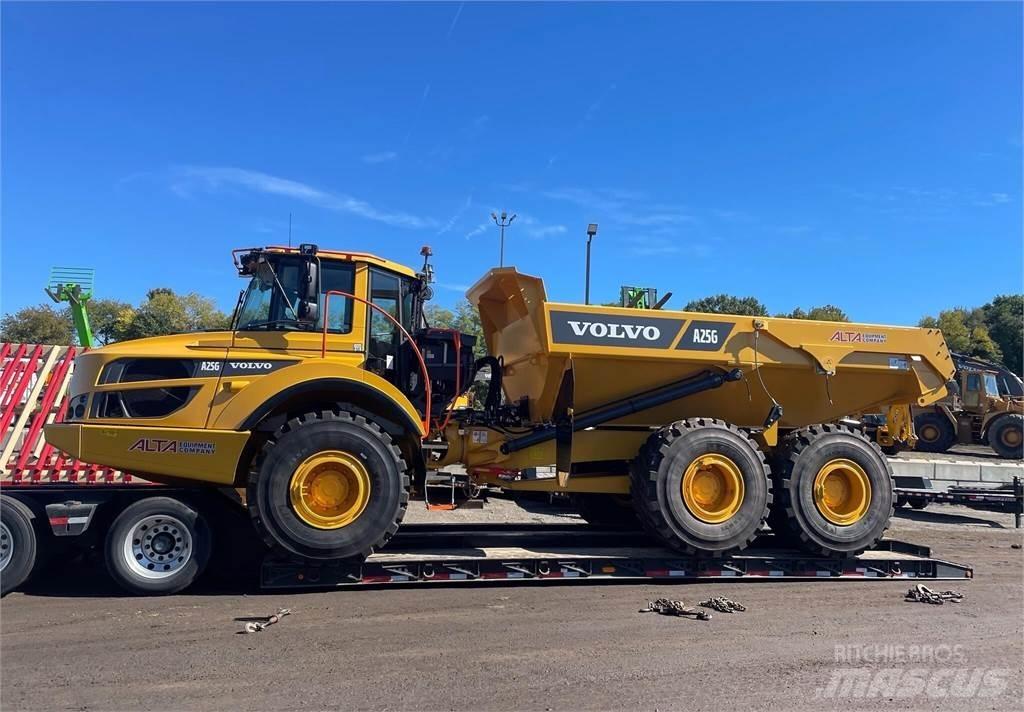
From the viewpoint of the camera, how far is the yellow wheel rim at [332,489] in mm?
6012

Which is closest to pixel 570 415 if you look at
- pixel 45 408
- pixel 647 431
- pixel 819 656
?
pixel 647 431

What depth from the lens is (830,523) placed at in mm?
7145

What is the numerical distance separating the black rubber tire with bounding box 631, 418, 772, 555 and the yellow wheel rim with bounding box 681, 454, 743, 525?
0.05 metres

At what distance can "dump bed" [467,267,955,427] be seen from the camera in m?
7.00

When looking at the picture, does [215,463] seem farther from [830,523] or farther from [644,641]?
[830,523]

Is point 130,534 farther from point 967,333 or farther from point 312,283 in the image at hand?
point 967,333

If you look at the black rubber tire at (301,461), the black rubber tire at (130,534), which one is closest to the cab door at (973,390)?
the black rubber tire at (301,461)

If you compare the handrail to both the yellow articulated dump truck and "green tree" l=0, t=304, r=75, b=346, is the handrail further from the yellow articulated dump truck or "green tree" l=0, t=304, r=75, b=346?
"green tree" l=0, t=304, r=75, b=346

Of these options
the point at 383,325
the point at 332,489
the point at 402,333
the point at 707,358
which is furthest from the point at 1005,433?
the point at 332,489

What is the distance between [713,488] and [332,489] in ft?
12.1

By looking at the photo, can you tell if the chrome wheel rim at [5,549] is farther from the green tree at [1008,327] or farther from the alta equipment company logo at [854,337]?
the green tree at [1008,327]

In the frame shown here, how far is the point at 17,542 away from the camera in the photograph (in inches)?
229

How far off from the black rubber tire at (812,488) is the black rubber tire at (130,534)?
5.53 metres

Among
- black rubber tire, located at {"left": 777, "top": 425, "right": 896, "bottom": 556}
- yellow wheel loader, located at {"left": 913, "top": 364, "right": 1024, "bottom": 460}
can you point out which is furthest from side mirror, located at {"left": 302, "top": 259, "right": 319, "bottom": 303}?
yellow wheel loader, located at {"left": 913, "top": 364, "right": 1024, "bottom": 460}
